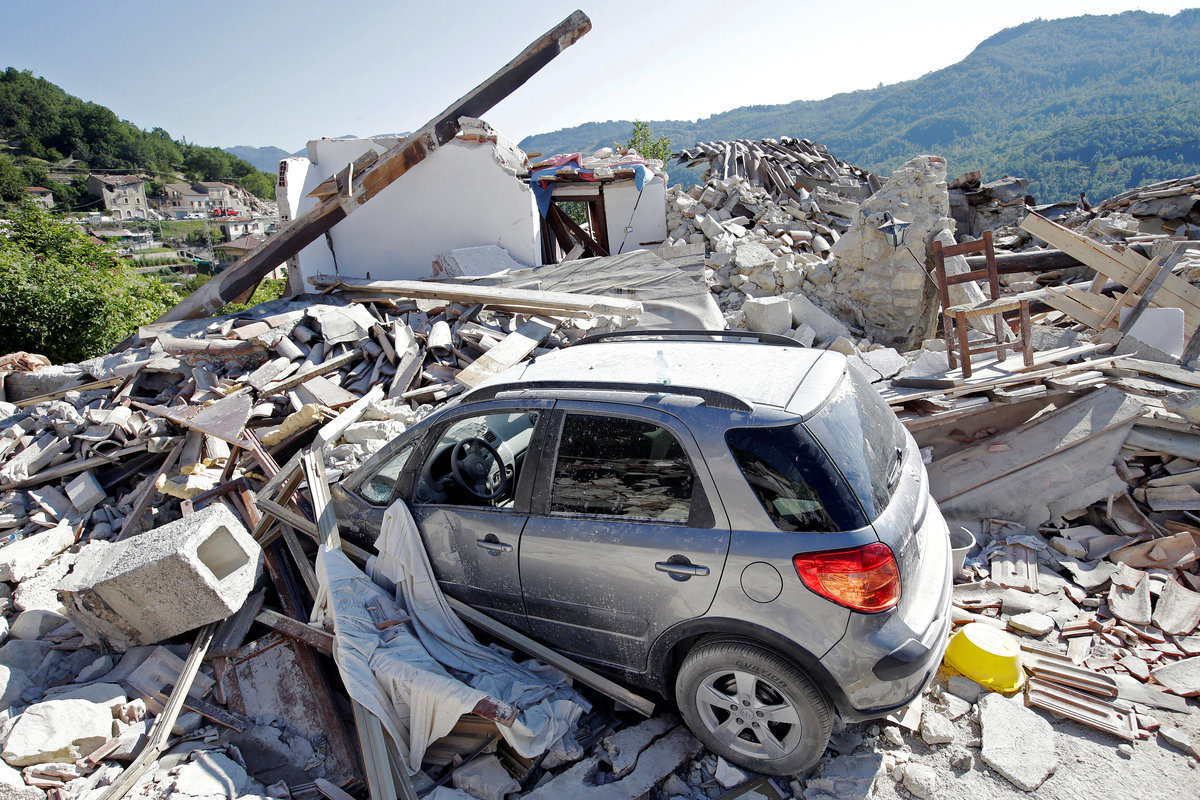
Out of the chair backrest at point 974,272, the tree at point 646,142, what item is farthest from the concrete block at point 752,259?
the tree at point 646,142

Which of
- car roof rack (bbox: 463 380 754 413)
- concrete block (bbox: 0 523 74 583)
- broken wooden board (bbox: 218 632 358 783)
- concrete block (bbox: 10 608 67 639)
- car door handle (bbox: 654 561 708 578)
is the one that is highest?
car roof rack (bbox: 463 380 754 413)

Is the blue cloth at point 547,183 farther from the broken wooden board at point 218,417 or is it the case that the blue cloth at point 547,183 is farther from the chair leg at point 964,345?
the chair leg at point 964,345

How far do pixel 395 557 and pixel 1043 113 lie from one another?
456 feet

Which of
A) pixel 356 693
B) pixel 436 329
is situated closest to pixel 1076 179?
pixel 436 329

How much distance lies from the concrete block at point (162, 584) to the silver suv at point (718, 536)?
1.43 m

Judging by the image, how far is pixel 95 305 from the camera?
551 inches

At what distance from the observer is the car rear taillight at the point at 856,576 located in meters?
2.48

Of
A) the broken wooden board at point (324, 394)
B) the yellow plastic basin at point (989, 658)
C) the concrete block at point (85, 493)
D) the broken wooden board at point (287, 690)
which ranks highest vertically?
the broken wooden board at point (324, 394)

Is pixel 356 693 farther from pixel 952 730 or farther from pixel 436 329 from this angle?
pixel 436 329

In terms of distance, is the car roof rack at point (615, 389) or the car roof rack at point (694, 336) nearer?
the car roof rack at point (615, 389)

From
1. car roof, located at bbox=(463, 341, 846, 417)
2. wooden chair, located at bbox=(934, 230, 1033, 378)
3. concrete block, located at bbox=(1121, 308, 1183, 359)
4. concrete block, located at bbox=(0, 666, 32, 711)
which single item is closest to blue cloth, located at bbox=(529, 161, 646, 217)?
wooden chair, located at bbox=(934, 230, 1033, 378)

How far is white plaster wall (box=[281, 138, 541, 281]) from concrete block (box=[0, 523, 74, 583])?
25.0 ft

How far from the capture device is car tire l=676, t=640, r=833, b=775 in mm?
2670

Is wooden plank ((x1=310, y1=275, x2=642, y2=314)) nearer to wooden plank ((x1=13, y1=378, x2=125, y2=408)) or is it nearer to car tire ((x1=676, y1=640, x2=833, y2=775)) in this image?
wooden plank ((x1=13, y1=378, x2=125, y2=408))
